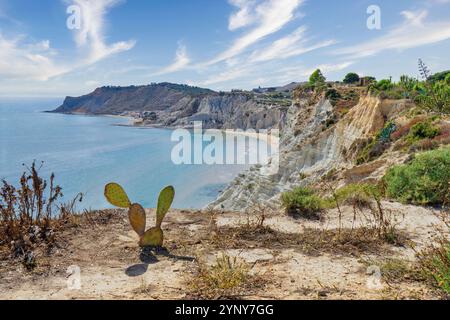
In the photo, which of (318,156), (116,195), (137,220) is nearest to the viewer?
(137,220)

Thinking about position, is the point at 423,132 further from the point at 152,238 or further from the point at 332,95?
the point at 332,95

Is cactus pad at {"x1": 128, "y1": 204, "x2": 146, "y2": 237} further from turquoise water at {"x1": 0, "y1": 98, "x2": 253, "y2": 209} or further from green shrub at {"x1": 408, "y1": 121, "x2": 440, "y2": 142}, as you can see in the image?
turquoise water at {"x1": 0, "y1": 98, "x2": 253, "y2": 209}

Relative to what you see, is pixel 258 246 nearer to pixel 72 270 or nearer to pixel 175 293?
pixel 175 293

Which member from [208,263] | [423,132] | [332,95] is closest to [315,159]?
[332,95]

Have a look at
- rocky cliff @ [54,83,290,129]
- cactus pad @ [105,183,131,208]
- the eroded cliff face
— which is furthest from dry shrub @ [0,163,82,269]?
rocky cliff @ [54,83,290,129]

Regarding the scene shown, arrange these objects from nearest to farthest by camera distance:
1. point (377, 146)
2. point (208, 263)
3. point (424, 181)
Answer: point (208, 263) → point (424, 181) → point (377, 146)

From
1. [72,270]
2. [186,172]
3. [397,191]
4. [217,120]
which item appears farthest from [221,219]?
[217,120]
